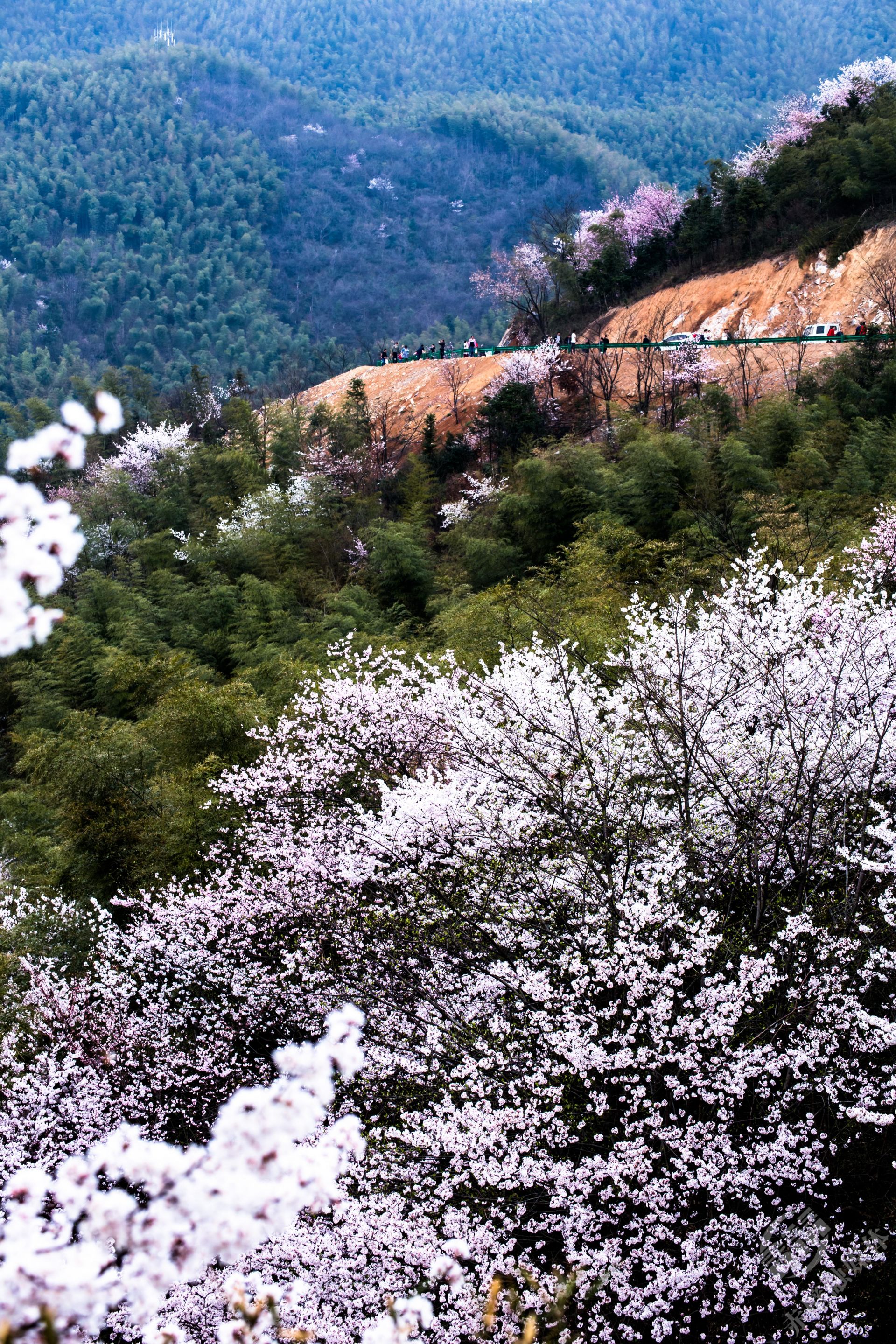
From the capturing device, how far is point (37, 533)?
2.02 meters

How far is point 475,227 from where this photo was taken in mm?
140750

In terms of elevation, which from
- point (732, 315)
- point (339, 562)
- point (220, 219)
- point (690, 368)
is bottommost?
point (339, 562)

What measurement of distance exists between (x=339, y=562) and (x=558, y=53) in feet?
642

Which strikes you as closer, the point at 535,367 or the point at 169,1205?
the point at 169,1205

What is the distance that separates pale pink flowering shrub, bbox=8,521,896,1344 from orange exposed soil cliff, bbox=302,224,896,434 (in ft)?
74.4

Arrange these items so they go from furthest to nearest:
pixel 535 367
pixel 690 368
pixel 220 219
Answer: pixel 220 219 < pixel 535 367 < pixel 690 368

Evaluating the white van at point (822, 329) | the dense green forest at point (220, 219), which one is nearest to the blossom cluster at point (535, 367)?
the white van at point (822, 329)

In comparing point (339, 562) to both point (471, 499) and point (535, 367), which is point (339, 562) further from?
point (535, 367)

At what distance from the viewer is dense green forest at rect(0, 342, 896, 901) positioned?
43.5ft

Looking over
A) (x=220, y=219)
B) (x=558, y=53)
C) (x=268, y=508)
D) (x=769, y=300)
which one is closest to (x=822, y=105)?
(x=769, y=300)

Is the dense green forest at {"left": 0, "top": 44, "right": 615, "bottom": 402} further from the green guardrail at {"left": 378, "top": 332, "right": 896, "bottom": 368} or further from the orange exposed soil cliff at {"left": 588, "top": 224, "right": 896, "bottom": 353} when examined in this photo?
the orange exposed soil cliff at {"left": 588, "top": 224, "right": 896, "bottom": 353}

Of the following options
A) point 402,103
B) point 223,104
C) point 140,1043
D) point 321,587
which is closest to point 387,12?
point 402,103

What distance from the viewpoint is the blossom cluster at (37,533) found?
1.89 metres

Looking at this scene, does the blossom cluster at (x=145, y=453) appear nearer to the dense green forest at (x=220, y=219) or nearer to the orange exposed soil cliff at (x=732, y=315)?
the orange exposed soil cliff at (x=732, y=315)
